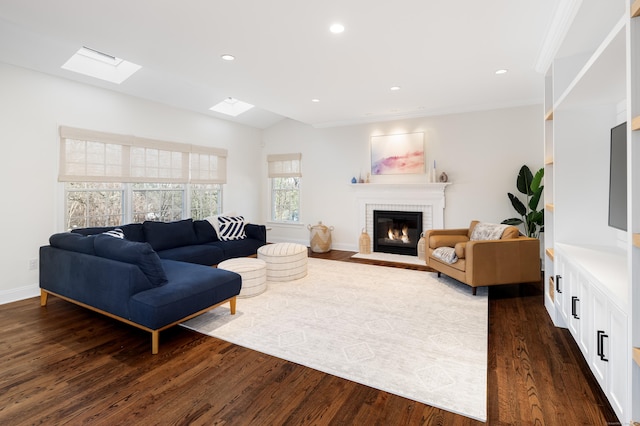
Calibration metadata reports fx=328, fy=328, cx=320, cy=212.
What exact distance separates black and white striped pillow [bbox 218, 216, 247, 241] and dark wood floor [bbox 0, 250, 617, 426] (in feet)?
8.56

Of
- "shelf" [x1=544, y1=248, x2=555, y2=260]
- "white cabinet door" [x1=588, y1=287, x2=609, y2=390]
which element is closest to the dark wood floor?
"white cabinet door" [x1=588, y1=287, x2=609, y2=390]

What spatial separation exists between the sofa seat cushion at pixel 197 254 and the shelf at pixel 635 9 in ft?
14.9

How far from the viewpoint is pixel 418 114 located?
19.3ft

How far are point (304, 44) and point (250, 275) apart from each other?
252 centimetres

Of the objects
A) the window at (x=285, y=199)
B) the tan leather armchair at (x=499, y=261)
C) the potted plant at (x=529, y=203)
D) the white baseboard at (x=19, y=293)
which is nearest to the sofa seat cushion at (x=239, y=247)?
the window at (x=285, y=199)

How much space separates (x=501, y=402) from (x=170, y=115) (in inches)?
228

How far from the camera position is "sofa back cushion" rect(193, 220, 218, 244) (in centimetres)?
528

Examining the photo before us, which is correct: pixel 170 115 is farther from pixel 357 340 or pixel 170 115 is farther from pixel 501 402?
pixel 501 402

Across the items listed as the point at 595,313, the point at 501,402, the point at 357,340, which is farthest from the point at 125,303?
the point at 595,313

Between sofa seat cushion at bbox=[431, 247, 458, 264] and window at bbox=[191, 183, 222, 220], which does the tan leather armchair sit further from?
window at bbox=[191, 183, 222, 220]

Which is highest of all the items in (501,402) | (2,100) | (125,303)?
(2,100)

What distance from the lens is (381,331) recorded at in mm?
2898

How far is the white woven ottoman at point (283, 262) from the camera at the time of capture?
4.40m

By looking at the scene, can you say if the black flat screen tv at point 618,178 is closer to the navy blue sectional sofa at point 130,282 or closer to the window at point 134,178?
the navy blue sectional sofa at point 130,282
